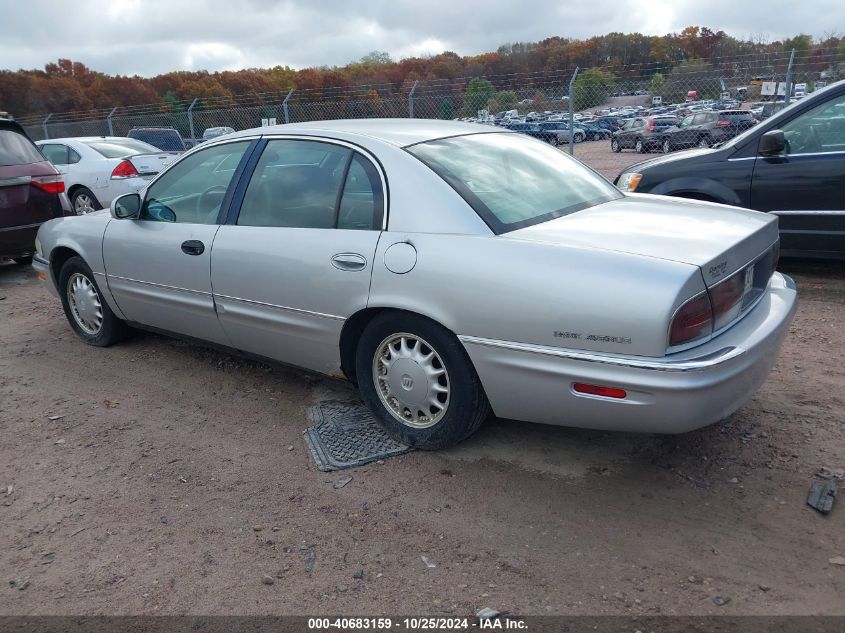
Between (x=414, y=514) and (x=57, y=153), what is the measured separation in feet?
34.4

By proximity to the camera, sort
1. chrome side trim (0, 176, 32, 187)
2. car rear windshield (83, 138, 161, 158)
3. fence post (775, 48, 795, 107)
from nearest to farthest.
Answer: chrome side trim (0, 176, 32, 187), fence post (775, 48, 795, 107), car rear windshield (83, 138, 161, 158)

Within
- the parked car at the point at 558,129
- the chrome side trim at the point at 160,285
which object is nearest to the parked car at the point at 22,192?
the chrome side trim at the point at 160,285

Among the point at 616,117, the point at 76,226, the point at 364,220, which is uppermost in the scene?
the point at 364,220

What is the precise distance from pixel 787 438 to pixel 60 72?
5818cm

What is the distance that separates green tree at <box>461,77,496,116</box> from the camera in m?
13.7

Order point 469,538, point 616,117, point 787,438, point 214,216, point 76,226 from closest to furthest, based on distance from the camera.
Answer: point 469,538 < point 787,438 < point 214,216 < point 76,226 < point 616,117

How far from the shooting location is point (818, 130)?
18.8 ft

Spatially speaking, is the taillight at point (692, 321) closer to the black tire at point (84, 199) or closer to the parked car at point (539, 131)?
the black tire at point (84, 199)

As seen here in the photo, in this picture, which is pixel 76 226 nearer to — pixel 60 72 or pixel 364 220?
pixel 364 220

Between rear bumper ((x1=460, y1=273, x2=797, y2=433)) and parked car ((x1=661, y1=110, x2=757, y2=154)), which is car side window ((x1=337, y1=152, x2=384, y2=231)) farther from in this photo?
parked car ((x1=661, y1=110, x2=757, y2=154))

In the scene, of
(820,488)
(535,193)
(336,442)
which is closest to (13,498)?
(336,442)

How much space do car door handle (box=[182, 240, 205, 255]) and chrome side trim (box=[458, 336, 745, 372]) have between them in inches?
79.0

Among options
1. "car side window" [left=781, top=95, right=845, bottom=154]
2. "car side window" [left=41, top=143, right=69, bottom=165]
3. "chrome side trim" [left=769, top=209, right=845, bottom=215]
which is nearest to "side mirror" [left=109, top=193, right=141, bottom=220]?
"chrome side trim" [left=769, top=209, right=845, bottom=215]

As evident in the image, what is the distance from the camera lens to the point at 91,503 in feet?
10.6
